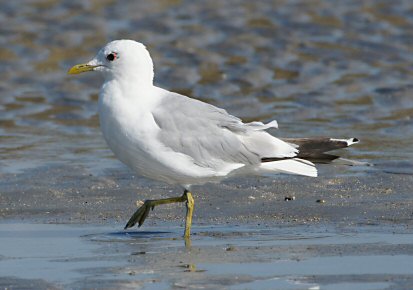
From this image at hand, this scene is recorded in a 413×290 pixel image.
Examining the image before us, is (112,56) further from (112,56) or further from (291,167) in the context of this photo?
(291,167)

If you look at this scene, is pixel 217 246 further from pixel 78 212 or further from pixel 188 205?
pixel 78 212

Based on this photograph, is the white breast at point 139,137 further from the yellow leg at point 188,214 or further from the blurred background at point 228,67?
the blurred background at point 228,67

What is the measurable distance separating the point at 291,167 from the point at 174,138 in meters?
0.88

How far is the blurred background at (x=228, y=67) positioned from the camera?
11547 millimetres

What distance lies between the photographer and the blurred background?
11.5m

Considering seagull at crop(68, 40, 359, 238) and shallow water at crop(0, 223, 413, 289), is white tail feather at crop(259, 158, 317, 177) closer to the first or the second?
seagull at crop(68, 40, 359, 238)

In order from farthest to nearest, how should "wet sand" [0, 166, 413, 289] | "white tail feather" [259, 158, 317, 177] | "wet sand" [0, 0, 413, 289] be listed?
"white tail feather" [259, 158, 317, 177] → "wet sand" [0, 0, 413, 289] → "wet sand" [0, 166, 413, 289]

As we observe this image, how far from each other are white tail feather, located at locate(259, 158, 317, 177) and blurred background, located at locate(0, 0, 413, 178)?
5.69 feet

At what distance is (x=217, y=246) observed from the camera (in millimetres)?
7320

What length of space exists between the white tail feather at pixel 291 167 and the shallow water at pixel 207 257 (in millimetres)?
451

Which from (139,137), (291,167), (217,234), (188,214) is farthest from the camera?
(291,167)

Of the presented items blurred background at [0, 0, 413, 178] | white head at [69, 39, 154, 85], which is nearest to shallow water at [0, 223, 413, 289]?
white head at [69, 39, 154, 85]

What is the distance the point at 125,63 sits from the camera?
795cm

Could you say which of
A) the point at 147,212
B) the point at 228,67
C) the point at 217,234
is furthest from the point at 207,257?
the point at 228,67
